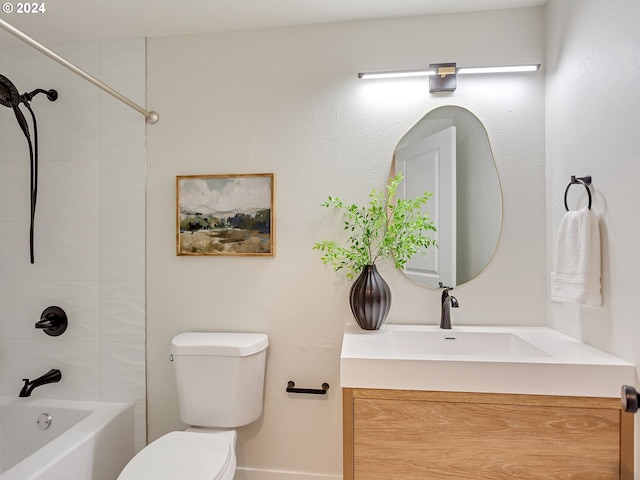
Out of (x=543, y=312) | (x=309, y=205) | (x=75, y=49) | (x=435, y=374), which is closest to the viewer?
(x=435, y=374)

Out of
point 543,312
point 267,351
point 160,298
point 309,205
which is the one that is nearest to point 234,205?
point 309,205

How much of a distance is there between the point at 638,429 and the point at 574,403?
0.18m

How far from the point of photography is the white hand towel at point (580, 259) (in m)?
1.35

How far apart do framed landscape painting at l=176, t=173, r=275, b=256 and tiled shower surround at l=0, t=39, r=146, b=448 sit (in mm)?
247

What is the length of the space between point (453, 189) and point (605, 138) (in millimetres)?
605

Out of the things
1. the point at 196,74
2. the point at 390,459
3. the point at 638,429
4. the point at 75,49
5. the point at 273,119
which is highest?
the point at 75,49

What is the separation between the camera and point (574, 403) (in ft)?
3.99

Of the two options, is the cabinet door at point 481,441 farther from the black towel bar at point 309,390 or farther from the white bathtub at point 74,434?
the white bathtub at point 74,434

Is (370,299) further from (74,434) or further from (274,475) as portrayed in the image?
(74,434)

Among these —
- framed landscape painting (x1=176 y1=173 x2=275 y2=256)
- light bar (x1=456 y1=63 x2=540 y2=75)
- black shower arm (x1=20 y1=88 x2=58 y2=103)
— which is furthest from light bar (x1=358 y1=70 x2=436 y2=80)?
black shower arm (x1=20 y1=88 x2=58 y2=103)

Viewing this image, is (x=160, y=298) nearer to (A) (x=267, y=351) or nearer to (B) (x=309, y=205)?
(A) (x=267, y=351)

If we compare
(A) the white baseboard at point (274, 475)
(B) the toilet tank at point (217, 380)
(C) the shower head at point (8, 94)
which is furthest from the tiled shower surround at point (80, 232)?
(A) the white baseboard at point (274, 475)

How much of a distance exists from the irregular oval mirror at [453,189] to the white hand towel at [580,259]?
36cm

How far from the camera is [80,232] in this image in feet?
6.63
